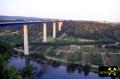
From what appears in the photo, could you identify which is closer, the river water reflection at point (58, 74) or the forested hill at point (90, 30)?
the river water reflection at point (58, 74)

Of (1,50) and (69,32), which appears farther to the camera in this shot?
(69,32)

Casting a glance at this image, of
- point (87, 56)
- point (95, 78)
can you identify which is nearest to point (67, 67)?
point (95, 78)

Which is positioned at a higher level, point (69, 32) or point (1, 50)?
point (1, 50)

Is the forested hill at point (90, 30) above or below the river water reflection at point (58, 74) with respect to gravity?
above

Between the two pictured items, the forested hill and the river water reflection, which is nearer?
the river water reflection

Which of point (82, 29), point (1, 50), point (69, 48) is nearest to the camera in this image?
point (1, 50)

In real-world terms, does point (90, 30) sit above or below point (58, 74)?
above

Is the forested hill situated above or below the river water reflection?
above

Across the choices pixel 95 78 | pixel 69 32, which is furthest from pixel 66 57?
pixel 69 32

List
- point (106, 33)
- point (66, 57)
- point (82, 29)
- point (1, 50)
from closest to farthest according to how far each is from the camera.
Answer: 1. point (1, 50)
2. point (66, 57)
3. point (106, 33)
4. point (82, 29)

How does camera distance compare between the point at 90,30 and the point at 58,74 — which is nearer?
the point at 58,74

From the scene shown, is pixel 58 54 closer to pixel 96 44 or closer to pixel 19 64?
pixel 19 64
